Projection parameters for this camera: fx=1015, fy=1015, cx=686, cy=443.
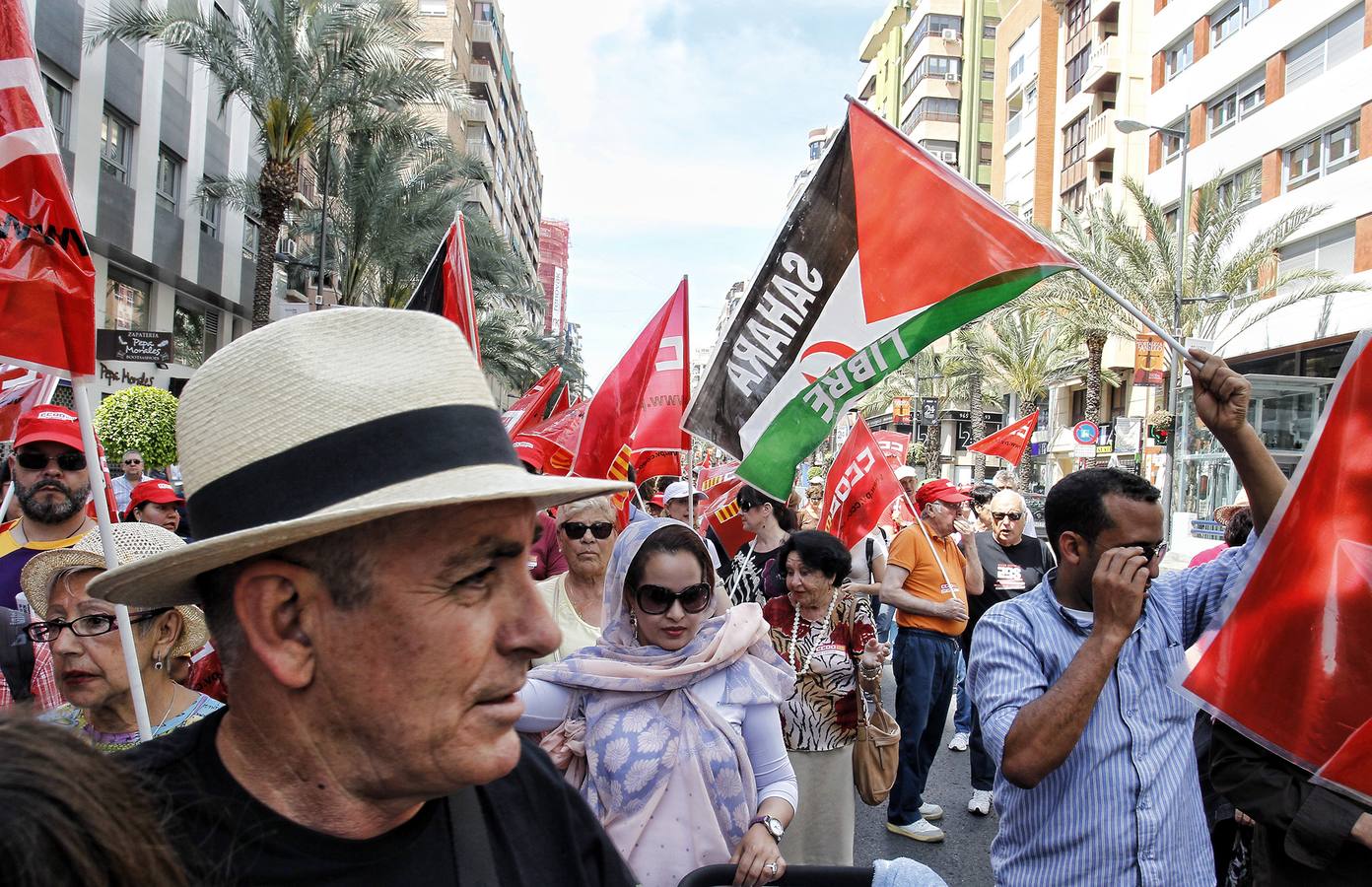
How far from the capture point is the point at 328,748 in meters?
1.20

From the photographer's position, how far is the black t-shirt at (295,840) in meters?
1.14

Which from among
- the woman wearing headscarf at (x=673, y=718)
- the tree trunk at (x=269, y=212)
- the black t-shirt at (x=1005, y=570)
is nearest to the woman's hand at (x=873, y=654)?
the woman wearing headscarf at (x=673, y=718)

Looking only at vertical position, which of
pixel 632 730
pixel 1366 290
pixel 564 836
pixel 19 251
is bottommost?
pixel 632 730

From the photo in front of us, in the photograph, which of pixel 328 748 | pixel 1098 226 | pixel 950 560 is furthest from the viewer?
pixel 1098 226

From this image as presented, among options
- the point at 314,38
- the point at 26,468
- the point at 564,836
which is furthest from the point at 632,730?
the point at 314,38

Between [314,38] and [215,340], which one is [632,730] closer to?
[314,38]

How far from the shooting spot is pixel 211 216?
92.4ft

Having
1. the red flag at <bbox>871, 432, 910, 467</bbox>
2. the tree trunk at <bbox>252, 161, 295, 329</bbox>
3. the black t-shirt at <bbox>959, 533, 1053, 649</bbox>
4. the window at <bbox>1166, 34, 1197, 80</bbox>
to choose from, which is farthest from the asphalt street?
the window at <bbox>1166, 34, 1197, 80</bbox>

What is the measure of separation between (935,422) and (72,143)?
135 feet

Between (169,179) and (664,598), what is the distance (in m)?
26.7

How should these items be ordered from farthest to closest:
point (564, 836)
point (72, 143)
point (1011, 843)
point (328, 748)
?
point (72, 143) → point (1011, 843) → point (564, 836) → point (328, 748)

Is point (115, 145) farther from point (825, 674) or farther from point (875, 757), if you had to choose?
point (875, 757)

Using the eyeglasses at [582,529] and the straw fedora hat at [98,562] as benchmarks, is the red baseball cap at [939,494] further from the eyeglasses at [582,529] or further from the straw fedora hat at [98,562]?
the straw fedora hat at [98,562]

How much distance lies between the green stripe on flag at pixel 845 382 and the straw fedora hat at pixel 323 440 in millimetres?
2678
